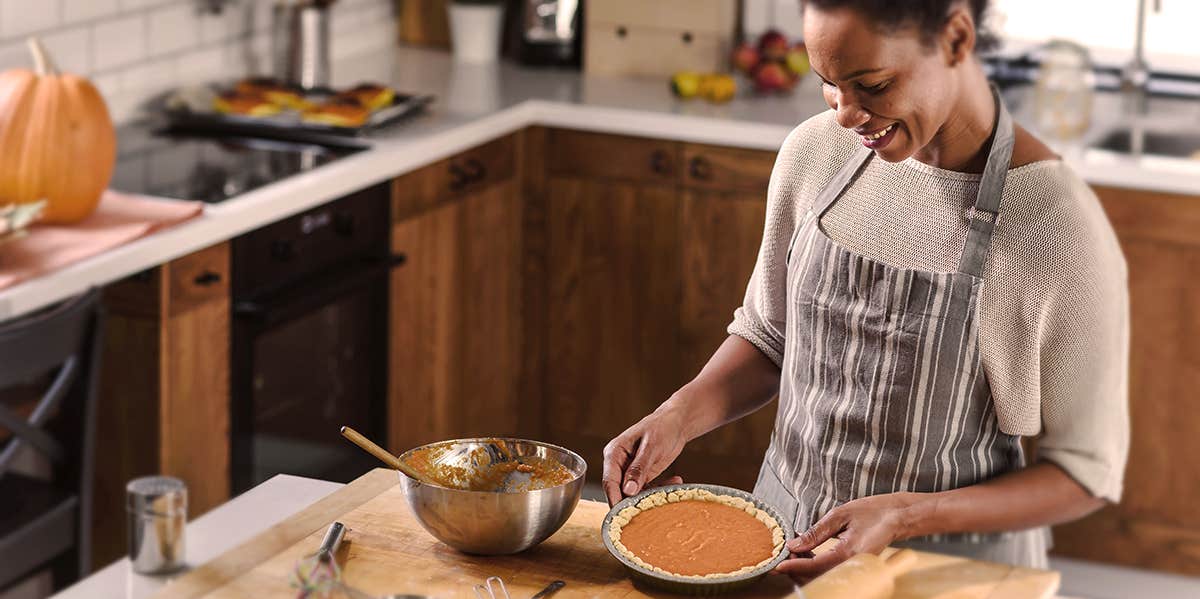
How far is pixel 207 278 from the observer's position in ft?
8.98

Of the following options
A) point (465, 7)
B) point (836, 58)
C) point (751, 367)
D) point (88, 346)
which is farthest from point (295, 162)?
point (836, 58)

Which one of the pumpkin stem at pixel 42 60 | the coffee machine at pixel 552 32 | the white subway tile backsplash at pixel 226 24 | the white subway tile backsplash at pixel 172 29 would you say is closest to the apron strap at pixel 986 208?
the pumpkin stem at pixel 42 60

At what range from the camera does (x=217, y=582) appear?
126 cm

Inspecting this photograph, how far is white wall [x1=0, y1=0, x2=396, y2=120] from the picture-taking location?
3.08m

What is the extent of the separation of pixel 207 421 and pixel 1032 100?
2.07 m

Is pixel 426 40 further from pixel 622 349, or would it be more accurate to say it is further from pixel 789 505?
pixel 789 505

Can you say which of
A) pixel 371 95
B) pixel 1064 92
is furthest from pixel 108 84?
pixel 1064 92

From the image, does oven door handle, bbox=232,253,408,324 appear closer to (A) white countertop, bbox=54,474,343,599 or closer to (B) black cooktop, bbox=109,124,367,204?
(B) black cooktop, bbox=109,124,367,204

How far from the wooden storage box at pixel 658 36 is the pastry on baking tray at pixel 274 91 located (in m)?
0.87

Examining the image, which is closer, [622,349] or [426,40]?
[622,349]

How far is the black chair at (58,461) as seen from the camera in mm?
2182

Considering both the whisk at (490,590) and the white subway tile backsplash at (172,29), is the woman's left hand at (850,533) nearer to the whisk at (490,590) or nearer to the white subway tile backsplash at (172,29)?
the whisk at (490,590)

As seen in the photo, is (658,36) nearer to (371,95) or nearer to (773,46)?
(773,46)

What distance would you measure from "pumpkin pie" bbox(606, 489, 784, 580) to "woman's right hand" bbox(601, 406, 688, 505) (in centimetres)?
5
